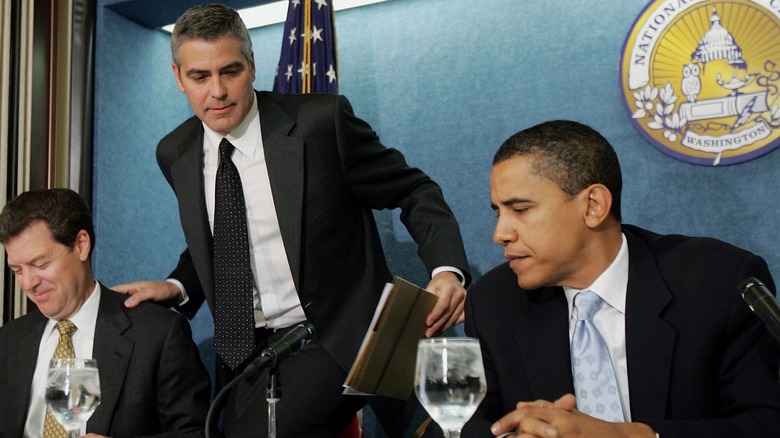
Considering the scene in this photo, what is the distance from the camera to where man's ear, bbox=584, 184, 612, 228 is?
2.00 metres

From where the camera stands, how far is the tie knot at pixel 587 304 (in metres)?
2.00

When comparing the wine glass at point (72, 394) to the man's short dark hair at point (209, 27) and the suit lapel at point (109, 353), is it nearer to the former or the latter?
the suit lapel at point (109, 353)

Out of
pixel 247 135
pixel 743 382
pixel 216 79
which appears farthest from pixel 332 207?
pixel 743 382

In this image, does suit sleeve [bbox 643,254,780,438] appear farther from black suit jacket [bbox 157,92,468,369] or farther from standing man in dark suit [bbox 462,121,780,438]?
black suit jacket [bbox 157,92,468,369]

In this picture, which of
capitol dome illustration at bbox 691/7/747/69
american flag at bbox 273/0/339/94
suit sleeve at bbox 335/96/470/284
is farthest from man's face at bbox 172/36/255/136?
capitol dome illustration at bbox 691/7/747/69

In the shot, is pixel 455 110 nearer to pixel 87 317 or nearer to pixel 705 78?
pixel 705 78

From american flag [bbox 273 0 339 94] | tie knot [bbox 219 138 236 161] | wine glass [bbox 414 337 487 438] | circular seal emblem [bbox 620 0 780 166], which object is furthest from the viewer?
american flag [bbox 273 0 339 94]

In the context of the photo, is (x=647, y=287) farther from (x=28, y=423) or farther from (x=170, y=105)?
(x=170, y=105)

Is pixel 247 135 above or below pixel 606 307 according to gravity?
above

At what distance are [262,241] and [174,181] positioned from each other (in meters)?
0.38

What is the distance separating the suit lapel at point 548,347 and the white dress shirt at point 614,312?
3 cm

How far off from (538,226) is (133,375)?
1.33 meters

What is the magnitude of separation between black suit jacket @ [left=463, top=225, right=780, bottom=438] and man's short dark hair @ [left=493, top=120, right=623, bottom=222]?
0.61ft

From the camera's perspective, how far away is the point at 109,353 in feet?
8.70
